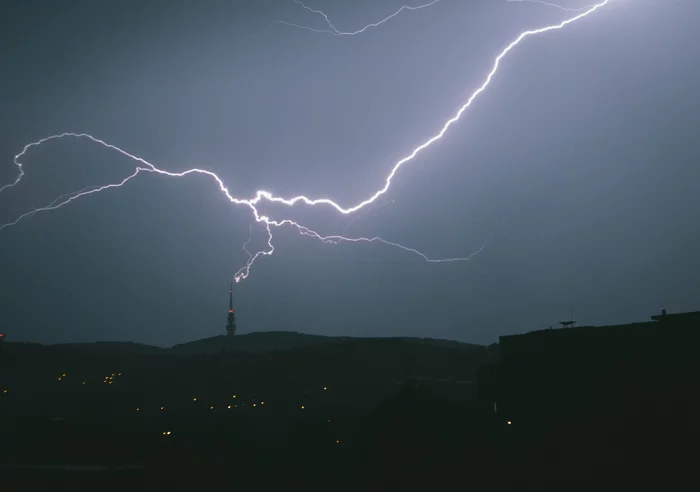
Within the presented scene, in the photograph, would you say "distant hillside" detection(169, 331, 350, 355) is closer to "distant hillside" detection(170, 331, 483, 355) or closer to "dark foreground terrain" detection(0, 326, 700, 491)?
"distant hillside" detection(170, 331, 483, 355)

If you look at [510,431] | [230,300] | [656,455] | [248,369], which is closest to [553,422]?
[510,431]

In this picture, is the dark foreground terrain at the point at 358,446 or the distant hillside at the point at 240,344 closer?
the dark foreground terrain at the point at 358,446

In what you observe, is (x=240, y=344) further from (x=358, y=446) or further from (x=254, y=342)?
(x=358, y=446)

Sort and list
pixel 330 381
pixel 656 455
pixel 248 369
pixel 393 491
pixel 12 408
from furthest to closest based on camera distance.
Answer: pixel 248 369, pixel 330 381, pixel 12 408, pixel 656 455, pixel 393 491

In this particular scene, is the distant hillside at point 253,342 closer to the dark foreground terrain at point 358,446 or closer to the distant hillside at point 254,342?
the distant hillside at point 254,342

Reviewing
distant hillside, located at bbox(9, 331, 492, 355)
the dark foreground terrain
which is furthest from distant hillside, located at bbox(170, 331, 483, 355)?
the dark foreground terrain

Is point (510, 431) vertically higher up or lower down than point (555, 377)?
lower down

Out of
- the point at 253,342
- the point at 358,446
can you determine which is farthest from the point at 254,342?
the point at 358,446

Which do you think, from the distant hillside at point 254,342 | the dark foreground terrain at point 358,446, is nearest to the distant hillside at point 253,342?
the distant hillside at point 254,342

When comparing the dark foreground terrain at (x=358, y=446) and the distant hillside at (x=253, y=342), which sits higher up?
the distant hillside at (x=253, y=342)

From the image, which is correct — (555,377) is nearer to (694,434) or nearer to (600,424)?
(600,424)

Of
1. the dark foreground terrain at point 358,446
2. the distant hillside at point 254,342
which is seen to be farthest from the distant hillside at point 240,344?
the dark foreground terrain at point 358,446
